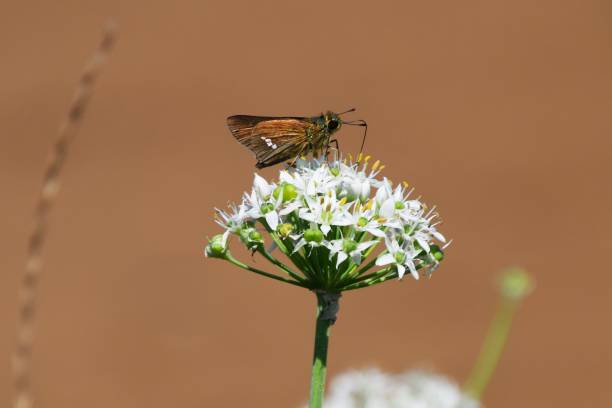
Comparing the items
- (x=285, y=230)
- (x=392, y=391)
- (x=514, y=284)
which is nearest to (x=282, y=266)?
(x=285, y=230)

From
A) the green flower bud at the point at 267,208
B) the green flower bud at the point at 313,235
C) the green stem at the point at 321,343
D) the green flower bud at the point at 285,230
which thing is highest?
the green flower bud at the point at 267,208

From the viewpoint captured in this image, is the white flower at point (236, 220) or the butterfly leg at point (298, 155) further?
the butterfly leg at point (298, 155)

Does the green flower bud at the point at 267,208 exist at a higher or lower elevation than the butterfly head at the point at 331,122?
lower

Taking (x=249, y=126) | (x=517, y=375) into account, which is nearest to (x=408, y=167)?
(x=517, y=375)

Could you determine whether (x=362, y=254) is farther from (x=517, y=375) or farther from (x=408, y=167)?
(x=408, y=167)

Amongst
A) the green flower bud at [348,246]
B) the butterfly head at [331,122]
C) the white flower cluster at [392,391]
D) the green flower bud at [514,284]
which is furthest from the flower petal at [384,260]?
the white flower cluster at [392,391]

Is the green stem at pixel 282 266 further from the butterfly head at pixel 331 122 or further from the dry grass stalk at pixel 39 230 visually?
the butterfly head at pixel 331 122

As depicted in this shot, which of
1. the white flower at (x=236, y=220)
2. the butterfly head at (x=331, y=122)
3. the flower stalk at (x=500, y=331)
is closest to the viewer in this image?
the white flower at (x=236, y=220)
